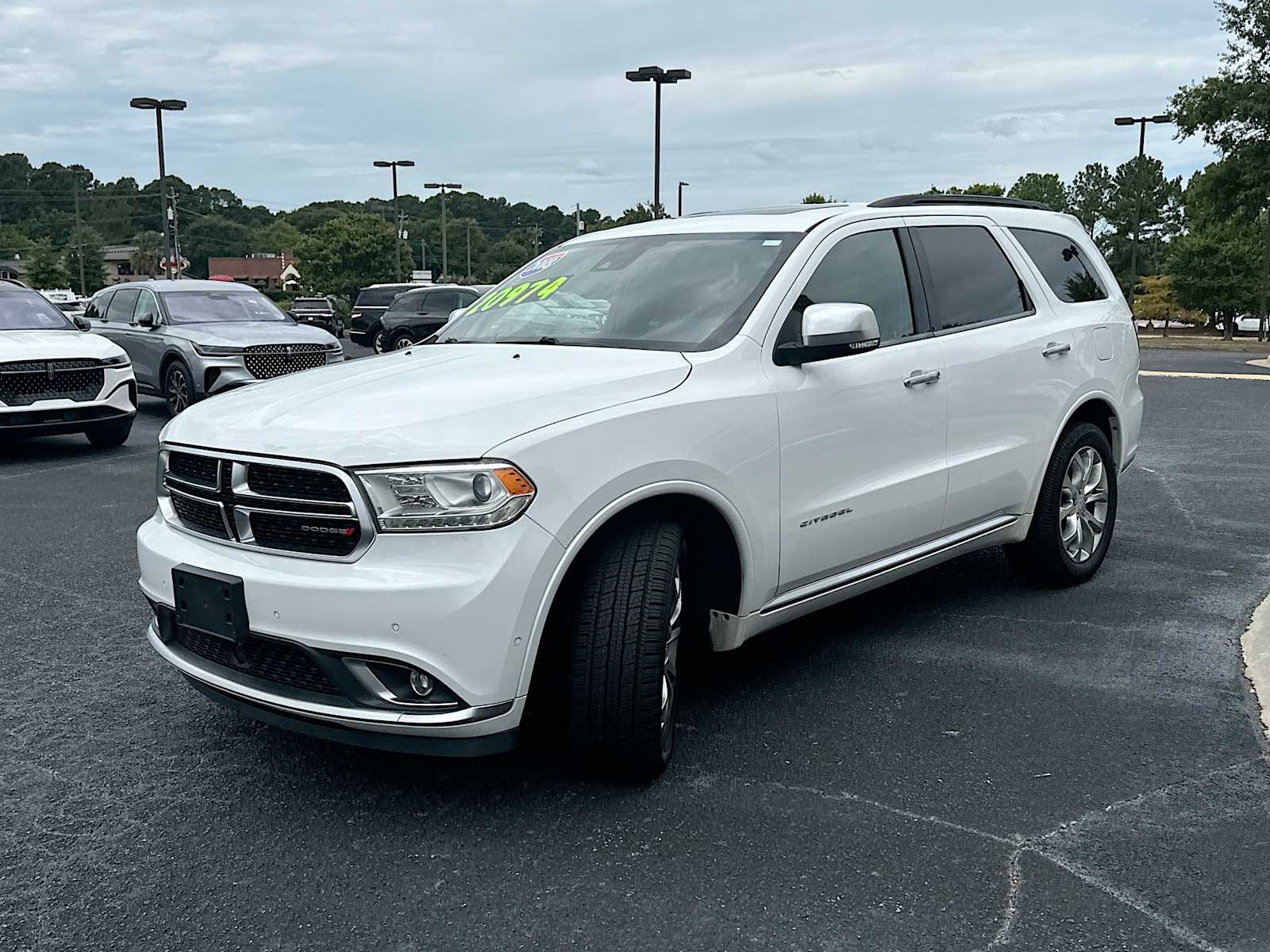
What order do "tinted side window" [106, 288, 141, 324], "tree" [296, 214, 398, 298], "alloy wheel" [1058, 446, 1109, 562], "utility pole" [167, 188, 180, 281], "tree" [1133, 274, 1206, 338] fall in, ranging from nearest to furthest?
"alloy wheel" [1058, 446, 1109, 562], "tinted side window" [106, 288, 141, 324], "tree" [1133, 274, 1206, 338], "utility pole" [167, 188, 180, 281], "tree" [296, 214, 398, 298]

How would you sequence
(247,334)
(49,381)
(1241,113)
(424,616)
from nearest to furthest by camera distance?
(424,616) < (49,381) < (247,334) < (1241,113)

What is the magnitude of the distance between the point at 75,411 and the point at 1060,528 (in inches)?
349

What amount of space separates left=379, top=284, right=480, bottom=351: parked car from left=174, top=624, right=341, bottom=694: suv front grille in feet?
81.8

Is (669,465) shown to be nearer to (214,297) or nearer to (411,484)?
(411,484)

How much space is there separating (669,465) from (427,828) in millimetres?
1255

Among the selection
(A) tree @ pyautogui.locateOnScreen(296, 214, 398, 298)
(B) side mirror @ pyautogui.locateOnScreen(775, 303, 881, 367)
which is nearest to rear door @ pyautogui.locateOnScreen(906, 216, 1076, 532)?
(B) side mirror @ pyautogui.locateOnScreen(775, 303, 881, 367)

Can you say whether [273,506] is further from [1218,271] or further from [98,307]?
[1218,271]

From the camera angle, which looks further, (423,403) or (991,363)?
(991,363)

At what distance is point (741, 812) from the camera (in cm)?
343

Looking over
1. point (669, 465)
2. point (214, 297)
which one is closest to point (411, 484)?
point (669, 465)

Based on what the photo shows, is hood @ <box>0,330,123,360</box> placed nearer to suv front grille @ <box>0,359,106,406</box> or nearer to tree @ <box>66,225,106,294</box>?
suv front grille @ <box>0,359,106,406</box>

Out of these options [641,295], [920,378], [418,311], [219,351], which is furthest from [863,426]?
[418,311]

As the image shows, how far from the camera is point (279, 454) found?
3.26 metres

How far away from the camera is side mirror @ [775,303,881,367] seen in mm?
3906
